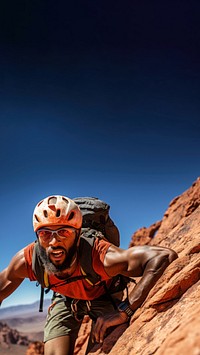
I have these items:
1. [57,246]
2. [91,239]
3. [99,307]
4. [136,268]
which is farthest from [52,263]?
[136,268]

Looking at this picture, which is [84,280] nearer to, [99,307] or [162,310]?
[99,307]

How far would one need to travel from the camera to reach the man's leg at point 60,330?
6.22 metres


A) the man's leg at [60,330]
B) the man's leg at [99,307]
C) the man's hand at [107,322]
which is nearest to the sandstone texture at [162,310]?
the man's hand at [107,322]

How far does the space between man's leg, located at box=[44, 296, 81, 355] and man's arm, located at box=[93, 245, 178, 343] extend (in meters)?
1.33

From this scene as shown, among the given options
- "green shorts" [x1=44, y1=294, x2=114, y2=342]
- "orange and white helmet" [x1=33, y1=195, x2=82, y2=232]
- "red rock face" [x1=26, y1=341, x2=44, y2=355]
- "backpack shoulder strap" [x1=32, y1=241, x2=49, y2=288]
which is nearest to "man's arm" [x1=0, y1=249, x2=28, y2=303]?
"backpack shoulder strap" [x1=32, y1=241, x2=49, y2=288]

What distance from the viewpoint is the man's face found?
5.65 m

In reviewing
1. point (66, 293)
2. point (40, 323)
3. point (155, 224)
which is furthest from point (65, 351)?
point (40, 323)

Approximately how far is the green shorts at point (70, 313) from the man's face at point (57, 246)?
39.3 inches

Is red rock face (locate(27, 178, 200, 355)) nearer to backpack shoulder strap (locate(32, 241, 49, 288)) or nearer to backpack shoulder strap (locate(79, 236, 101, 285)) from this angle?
backpack shoulder strap (locate(79, 236, 101, 285))

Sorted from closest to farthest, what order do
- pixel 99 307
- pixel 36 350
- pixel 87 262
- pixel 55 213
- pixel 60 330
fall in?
1. pixel 87 262
2. pixel 55 213
3. pixel 99 307
4. pixel 60 330
5. pixel 36 350

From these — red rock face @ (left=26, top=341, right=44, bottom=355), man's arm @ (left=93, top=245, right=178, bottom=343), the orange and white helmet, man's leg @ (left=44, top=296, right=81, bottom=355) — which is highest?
the orange and white helmet

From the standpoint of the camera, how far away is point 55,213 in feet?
19.0

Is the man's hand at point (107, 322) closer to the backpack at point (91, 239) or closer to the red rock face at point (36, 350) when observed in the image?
the backpack at point (91, 239)

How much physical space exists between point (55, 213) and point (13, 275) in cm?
132
